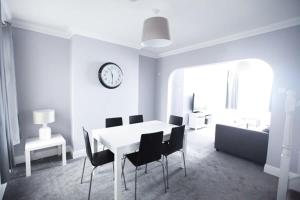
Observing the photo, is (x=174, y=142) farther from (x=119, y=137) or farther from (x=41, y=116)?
(x=41, y=116)

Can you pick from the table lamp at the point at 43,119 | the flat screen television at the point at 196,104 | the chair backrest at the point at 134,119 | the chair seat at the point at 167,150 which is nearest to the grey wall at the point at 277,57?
the chair seat at the point at 167,150

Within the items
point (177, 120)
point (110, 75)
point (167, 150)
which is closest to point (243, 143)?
point (177, 120)

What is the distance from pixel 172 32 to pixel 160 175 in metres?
2.69

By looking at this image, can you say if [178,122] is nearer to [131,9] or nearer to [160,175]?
[160,175]

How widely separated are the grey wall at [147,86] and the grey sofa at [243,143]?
7.01 ft

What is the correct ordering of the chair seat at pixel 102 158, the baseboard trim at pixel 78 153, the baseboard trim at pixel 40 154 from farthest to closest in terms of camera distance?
the baseboard trim at pixel 78 153
the baseboard trim at pixel 40 154
the chair seat at pixel 102 158

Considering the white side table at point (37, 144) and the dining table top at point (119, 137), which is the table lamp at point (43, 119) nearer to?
the white side table at point (37, 144)

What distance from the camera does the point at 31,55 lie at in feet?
9.01

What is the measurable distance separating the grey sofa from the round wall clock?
8.80ft

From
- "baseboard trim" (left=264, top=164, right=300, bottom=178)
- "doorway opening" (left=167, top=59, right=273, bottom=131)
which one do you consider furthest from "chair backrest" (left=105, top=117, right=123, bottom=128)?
"baseboard trim" (left=264, top=164, right=300, bottom=178)

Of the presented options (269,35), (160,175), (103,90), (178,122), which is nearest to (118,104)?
(103,90)

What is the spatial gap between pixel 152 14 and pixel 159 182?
8.63ft

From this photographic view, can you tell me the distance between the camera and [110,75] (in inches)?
130

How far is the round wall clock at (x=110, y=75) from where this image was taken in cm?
317
